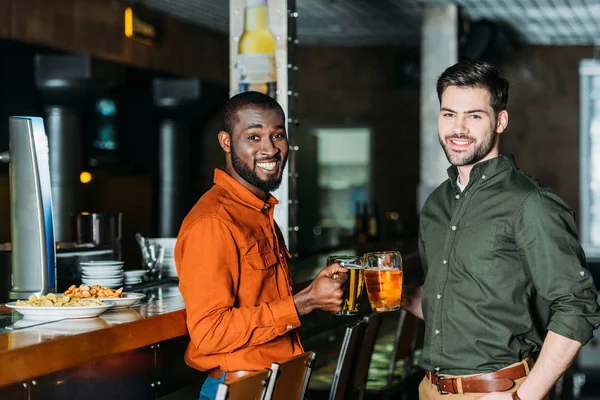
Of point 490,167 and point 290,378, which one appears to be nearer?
point 290,378

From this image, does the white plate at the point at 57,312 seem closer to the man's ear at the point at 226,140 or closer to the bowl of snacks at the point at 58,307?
the bowl of snacks at the point at 58,307

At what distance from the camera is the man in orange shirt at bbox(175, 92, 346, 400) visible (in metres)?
2.13

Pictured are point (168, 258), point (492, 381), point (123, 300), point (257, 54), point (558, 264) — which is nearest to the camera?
point (558, 264)

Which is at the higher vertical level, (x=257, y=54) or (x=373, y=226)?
(x=257, y=54)

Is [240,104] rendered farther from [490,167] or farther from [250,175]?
[490,167]

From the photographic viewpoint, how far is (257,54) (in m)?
4.17

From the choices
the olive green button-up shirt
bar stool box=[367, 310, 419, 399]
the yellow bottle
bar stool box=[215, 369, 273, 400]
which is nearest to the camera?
bar stool box=[215, 369, 273, 400]

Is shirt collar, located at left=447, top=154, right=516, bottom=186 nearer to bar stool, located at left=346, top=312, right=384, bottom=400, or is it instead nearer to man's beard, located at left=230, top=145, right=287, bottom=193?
man's beard, located at left=230, top=145, right=287, bottom=193

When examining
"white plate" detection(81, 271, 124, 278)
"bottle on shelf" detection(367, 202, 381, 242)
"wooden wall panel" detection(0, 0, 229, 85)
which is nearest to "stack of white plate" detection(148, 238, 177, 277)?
"white plate" detection(81, 271, 124, 278)

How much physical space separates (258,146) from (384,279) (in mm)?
493

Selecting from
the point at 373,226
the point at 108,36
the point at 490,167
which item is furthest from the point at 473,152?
the point at 108,36

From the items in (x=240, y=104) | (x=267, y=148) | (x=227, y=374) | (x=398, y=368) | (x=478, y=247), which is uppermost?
(x=240, y=104)

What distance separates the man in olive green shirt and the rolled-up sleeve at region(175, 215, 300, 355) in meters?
0.41

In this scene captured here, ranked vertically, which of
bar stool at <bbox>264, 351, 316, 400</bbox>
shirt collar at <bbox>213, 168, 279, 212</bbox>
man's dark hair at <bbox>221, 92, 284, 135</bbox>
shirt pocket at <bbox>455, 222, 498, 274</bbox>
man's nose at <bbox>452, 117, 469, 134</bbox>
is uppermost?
man's dark hair at <bbox>221, 92, 284, 135</bbox>
